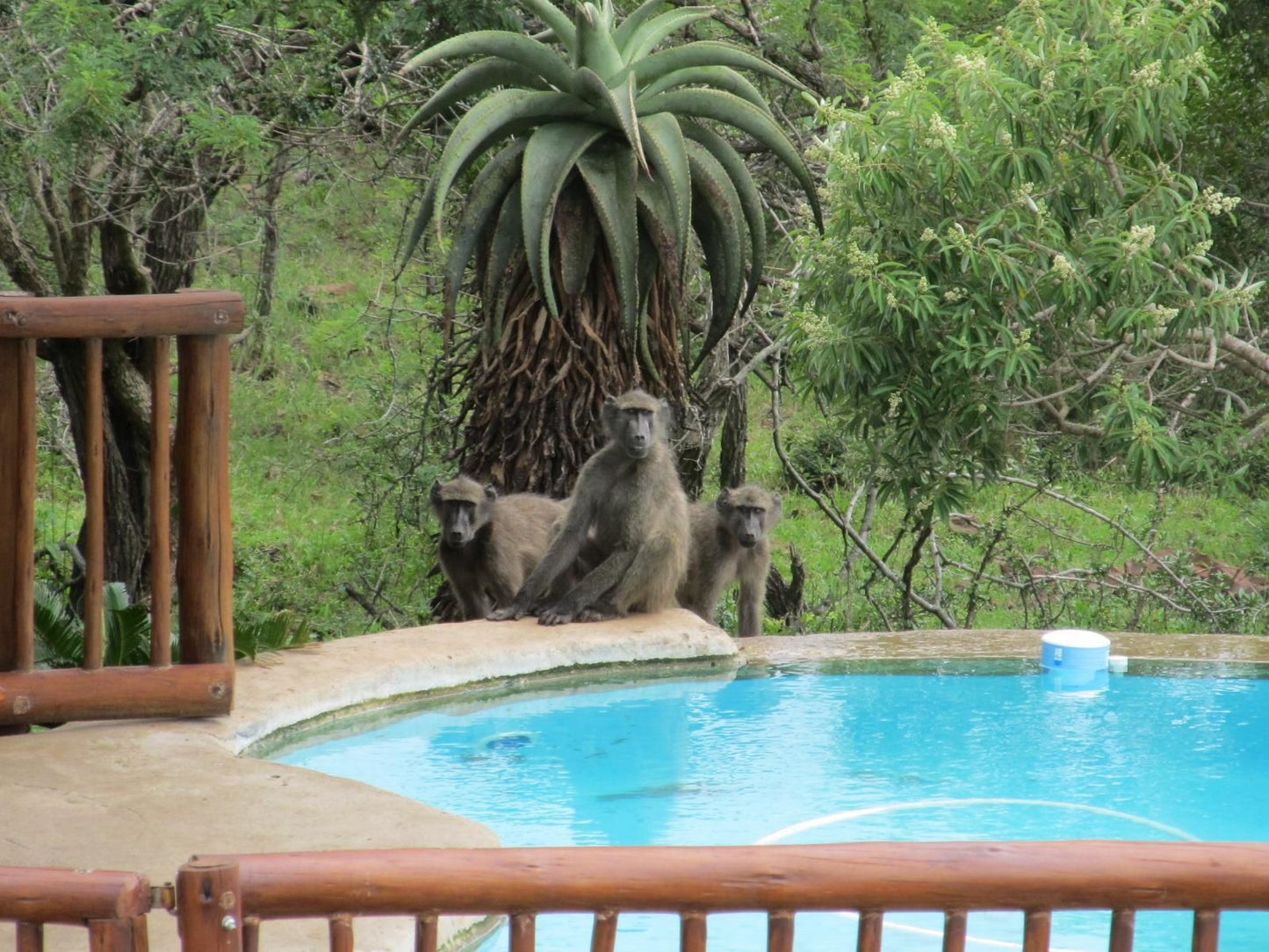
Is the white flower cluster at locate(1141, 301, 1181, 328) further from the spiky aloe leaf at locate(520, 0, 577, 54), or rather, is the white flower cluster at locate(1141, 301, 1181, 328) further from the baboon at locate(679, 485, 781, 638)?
the spiky aloe leaf at locate(520, 0, 577, 54)

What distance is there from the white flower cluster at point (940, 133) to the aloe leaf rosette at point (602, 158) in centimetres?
135

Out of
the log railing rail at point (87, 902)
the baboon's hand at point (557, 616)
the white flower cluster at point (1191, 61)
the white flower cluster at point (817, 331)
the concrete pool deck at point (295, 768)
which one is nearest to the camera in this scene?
the log railing rail at point (87, 902)

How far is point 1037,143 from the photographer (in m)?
6.41

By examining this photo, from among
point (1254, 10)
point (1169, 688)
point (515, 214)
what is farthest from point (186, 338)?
point (1254, 10)

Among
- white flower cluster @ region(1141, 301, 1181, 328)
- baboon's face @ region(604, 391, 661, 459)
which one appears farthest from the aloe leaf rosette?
white flower cluster @ region(1141, 301, 1181, 328)

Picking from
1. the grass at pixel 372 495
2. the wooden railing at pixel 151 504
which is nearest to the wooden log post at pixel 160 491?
the wooden railing at pixel 151 504

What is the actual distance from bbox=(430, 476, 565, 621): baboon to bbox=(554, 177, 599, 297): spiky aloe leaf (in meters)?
1.15

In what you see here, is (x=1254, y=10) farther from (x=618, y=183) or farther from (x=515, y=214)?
(x=515, y=214)

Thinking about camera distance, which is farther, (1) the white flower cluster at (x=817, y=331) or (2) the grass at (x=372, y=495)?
(2) the grass at (x=372, y=495)

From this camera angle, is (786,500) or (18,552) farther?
(786,500)

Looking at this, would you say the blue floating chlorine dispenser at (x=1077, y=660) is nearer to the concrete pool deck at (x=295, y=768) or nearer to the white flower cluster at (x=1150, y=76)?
the concrete pool deck at (x=295, y=768)

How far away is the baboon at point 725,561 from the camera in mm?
7617

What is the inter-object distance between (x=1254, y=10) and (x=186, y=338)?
21.7 feet

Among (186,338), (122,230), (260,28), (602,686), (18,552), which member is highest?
(260,28)
